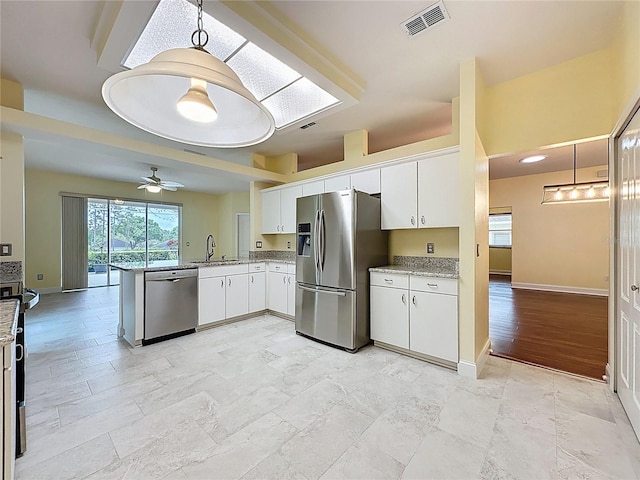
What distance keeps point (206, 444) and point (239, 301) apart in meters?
2.55

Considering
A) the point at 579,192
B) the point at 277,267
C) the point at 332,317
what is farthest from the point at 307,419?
the point at 579,192

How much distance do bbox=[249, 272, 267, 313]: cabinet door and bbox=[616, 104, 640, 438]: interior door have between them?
402cm

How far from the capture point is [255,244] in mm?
4980

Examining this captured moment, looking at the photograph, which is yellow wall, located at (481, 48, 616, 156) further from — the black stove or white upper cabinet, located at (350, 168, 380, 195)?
the black stove

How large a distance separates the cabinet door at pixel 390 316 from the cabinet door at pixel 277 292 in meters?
1.60

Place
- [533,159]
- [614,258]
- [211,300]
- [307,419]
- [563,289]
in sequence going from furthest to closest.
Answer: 1. [563,289]
2. [533,159]
3. [211,300]
4. [614,258]
5. [307,419]

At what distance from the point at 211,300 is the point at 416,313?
8.86 ft

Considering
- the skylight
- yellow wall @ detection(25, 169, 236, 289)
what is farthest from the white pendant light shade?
yellow wall @ detection(25, 169, 236, 289)

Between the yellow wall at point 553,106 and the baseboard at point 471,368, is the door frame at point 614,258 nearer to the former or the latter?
the yellow wall at point 553,106

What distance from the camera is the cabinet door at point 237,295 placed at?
158 inches

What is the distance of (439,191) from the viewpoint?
2.87 m

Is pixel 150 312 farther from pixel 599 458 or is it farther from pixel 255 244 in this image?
pixel 599 458

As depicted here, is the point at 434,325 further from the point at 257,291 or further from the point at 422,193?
the point at 257,291

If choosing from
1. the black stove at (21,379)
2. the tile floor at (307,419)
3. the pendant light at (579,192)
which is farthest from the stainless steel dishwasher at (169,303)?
the pendant light at (579,192)
